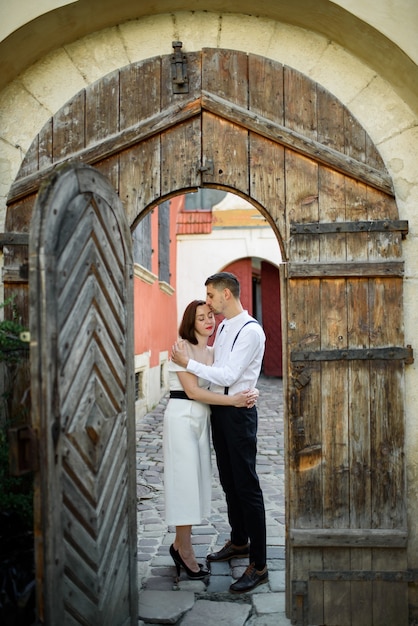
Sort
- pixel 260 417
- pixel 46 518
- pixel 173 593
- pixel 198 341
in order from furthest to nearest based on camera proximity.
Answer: pixel 260 417 < pixel 198 341 < pixel 173 593 < pixel 46 518

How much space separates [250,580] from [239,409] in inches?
47.0

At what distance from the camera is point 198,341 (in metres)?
4.52

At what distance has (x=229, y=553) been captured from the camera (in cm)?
479

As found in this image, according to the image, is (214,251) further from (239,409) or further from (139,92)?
(139,92)

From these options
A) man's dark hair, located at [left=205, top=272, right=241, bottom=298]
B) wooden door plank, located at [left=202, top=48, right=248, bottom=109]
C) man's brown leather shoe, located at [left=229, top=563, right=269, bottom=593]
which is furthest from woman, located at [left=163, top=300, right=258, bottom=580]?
wooden door plank, located at [left=202, top=48, right=248, bottom=109]

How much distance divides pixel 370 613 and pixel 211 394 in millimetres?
1713

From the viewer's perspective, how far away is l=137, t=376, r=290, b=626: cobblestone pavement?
12.8ft

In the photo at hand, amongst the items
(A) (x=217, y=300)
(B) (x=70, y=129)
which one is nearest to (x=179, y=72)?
(B) (x=70, y=129)

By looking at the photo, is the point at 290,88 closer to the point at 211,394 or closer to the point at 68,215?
the point at 68,215

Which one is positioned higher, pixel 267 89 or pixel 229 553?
pixel 267 89

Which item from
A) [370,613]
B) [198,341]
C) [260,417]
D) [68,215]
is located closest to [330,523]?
[370,613]

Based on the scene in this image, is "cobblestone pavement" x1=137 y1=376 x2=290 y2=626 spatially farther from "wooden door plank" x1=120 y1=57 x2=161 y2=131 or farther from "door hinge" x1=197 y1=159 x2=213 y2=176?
"wooden door plank" x1=120 y1=57 x2=161 y2=131

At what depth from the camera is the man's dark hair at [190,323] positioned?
445 centimetres

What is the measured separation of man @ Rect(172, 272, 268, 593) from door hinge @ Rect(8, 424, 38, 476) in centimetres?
168
